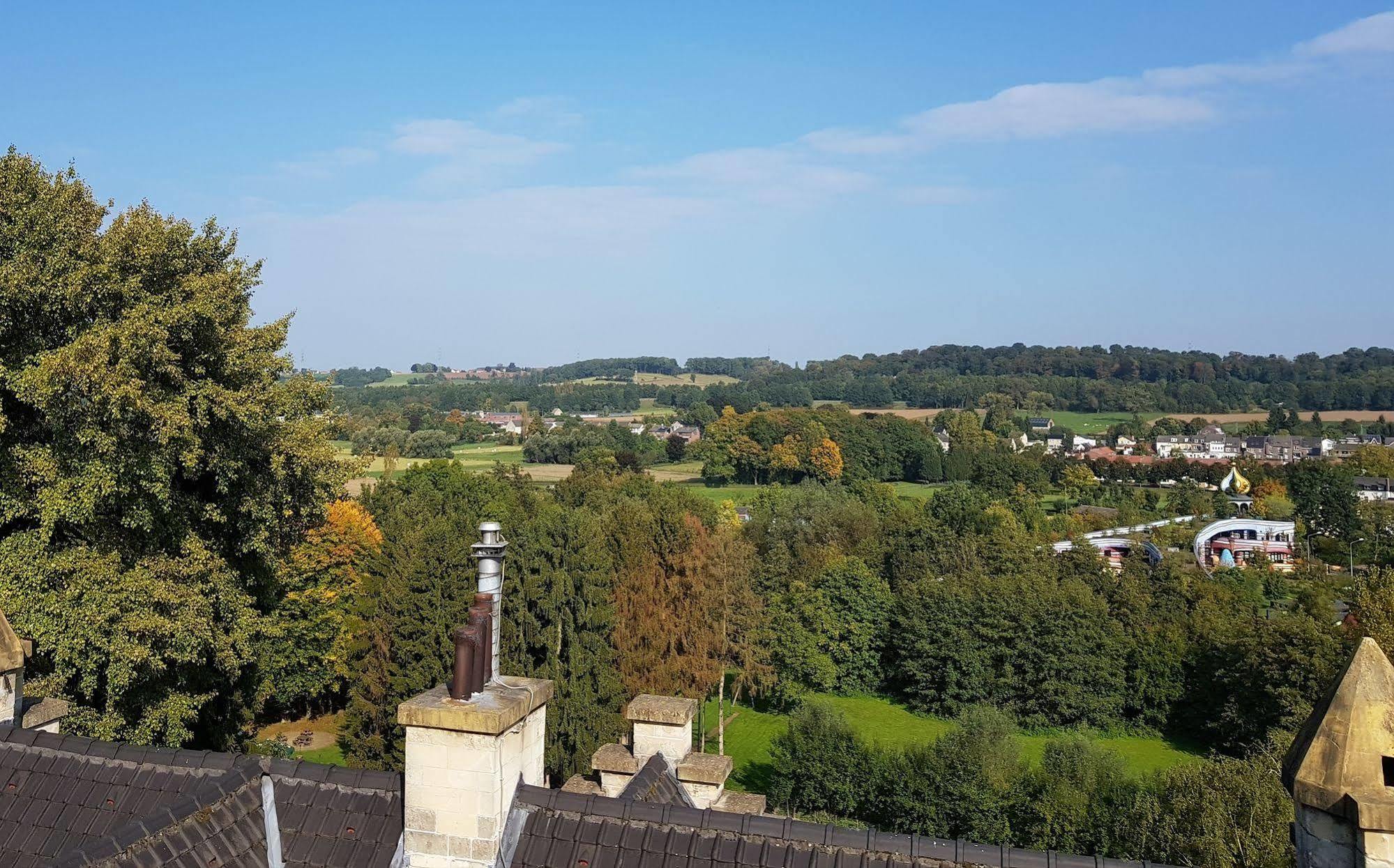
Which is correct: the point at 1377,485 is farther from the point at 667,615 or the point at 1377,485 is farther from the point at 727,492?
the point at 667,615

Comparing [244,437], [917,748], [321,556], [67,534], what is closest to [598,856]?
[244,437]

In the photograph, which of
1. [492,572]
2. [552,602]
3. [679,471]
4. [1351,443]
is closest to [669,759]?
[492,572]

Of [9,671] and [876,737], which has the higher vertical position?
[9,671]

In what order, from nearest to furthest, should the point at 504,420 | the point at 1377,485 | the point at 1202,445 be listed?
1. the point at 1377,485
2. the point at 1202,445
3. the point at 504,420

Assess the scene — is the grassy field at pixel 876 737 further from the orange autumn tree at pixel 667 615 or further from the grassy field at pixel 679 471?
the grassy field at pixel 679 471

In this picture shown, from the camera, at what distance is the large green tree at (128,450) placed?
1622 centimetres

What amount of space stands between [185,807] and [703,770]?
12.8ft

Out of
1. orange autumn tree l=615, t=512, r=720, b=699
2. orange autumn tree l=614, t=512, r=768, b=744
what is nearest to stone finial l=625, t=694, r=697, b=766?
orange autumn tree l=614, t=512, r=768, b=744

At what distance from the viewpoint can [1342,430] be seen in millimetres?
151000

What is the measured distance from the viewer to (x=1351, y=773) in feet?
16.0

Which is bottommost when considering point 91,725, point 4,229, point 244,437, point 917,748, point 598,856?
point 917,748

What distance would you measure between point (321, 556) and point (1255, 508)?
79.4 metres

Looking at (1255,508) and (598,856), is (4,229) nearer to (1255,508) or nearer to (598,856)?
(598,856)

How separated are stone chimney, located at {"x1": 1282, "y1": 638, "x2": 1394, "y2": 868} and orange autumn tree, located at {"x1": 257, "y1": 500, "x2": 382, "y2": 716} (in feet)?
86.1
